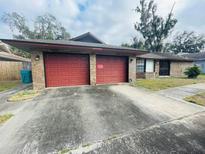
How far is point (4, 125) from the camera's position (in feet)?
9.46

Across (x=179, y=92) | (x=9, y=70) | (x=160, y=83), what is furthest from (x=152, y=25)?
(x=9, y=70)

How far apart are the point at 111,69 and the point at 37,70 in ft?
17.2

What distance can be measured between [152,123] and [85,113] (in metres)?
2.07

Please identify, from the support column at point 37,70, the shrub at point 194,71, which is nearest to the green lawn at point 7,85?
the support column at point 37,70

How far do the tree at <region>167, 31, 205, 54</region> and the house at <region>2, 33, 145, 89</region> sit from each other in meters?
32.6

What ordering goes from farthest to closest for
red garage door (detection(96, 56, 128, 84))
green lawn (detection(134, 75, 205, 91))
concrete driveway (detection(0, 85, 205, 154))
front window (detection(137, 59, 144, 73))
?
front window (detection(137, 59, 144, 73)) → red garage door (detection(96, 56, 128, 84)) → green lawn (detection(134, 75, 205, 91)) → concrete driveway (detection(0, 85, 205, 154))

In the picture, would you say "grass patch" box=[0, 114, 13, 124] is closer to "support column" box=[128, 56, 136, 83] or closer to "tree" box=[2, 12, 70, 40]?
"support column" box=[128, 56, 136, 83]

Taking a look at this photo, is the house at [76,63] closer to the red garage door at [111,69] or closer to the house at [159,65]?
the red garage door at [111,69]

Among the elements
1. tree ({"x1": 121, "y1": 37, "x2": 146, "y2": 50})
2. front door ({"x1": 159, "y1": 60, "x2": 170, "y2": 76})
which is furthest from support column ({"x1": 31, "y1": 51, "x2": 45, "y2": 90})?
tree ({"x1": 121, "y1": 37, "x2": 146, "y2": 50})

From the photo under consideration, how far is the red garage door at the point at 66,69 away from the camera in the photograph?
7121mm

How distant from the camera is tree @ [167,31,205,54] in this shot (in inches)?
1316

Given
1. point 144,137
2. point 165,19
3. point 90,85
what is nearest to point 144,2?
point 165,19

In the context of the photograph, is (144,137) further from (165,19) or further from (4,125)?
(165,19)

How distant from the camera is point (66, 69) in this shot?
7.46 m
